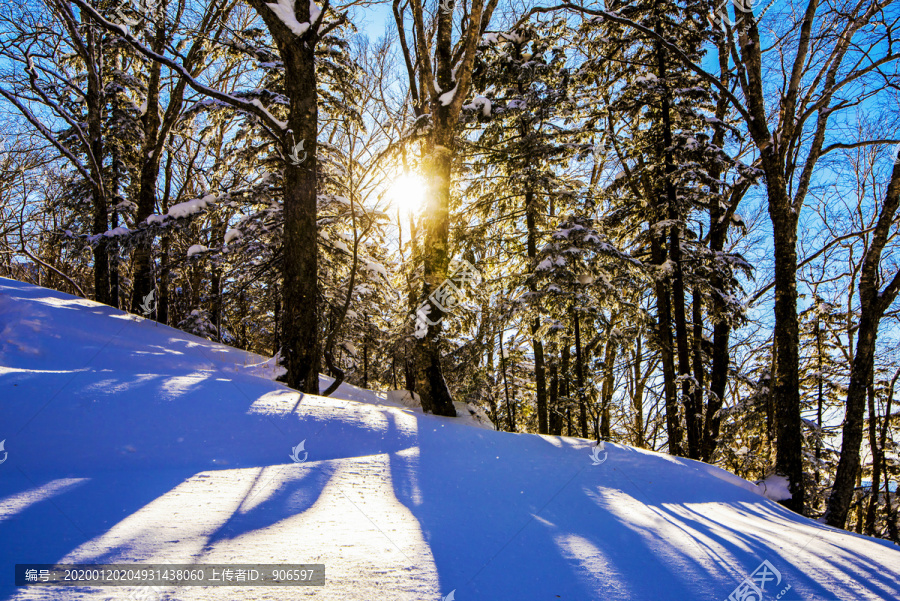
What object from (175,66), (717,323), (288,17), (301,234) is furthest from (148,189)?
(717,323)

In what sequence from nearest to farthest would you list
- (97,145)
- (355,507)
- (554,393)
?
(355,507)
(97,145)
(554,393)

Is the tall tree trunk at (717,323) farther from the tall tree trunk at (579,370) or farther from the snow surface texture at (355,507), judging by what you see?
the snow surface texture at (355,507)

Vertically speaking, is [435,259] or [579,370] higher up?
[435,259]

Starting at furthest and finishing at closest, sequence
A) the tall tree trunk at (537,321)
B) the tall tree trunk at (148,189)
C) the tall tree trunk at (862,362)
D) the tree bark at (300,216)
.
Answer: the tall tree trunk at (537,321) → the tall tree trunk at (148,189) → the tall tree trunk at (862,362) → the tree bark at (300,216)

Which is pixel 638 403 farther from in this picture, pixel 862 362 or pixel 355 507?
pixel 355 507

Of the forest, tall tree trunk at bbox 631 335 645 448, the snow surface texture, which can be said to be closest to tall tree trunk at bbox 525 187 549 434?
the forest

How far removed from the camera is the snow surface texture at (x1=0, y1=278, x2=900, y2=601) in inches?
74.4

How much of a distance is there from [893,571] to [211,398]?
16.2 ft

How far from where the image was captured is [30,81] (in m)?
9.66

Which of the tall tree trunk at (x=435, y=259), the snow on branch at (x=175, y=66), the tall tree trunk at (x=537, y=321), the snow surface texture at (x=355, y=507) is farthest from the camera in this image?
the tall tree trunk at (x=537, y=321)

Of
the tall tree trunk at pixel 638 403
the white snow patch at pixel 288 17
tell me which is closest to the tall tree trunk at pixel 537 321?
the tall tree trunk at pixel 638 403

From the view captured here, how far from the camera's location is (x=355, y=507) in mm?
2693

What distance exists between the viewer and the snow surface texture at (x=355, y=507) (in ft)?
6.20

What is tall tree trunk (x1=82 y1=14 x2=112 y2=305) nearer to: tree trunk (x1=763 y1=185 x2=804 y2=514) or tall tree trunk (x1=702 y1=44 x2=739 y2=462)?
tree trunk (x1=763 y1=185 x2=804 y2=514)
